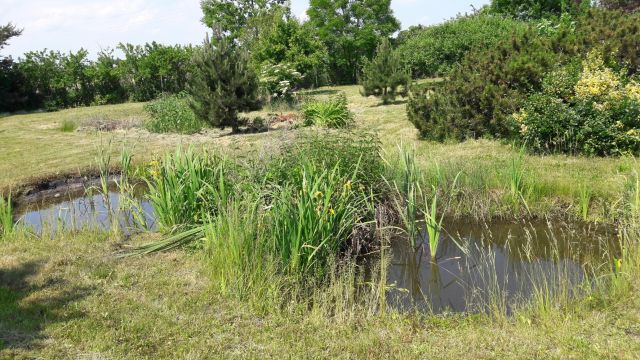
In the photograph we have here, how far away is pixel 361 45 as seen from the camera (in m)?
34.8

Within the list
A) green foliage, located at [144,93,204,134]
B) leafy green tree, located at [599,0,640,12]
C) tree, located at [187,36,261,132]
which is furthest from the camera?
leafy green tree, located at [599,0,640,12]

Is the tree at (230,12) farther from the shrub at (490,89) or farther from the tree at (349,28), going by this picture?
the shrub at (490,89)

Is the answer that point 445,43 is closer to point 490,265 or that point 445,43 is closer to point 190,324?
point 490,265

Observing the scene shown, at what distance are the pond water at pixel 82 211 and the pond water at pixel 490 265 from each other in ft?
11.2

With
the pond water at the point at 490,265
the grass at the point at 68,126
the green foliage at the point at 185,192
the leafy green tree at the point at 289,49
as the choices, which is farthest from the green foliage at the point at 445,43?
the green foliage at the point at 185,192

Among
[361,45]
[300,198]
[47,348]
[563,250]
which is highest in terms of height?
[361,45]

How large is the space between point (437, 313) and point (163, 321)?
2.35 meters

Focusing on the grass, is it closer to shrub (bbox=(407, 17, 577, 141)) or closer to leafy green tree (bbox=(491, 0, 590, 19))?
shrub (bbox=(407, 17, 577, 141))

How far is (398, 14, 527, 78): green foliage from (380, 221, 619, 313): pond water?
18.9 meters

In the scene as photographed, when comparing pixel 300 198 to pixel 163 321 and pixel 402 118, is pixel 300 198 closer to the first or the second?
pixel 163 321

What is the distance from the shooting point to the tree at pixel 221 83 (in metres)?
13.6

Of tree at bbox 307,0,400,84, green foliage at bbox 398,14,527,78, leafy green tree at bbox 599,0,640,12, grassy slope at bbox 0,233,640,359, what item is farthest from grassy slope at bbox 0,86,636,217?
leafy green tree at bbox 599,0,640,12

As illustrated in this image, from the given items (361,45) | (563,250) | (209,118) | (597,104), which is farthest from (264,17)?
(563,250)

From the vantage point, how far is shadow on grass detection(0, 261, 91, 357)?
12.7ft
